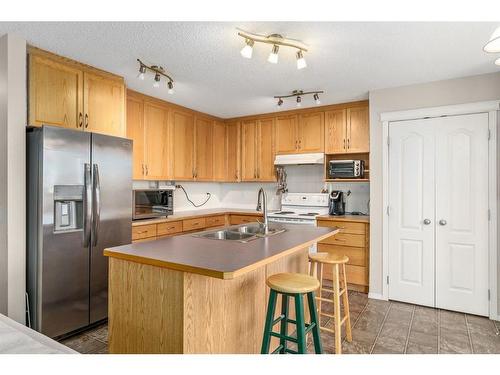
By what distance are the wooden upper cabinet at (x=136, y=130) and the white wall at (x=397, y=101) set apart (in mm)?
2701

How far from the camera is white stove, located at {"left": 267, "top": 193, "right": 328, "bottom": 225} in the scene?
4.15 meters

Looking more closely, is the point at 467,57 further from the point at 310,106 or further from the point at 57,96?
the point at 57,96

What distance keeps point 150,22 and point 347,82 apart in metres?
2.11

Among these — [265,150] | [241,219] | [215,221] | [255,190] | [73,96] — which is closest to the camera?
[73,96]

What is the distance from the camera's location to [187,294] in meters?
1.59

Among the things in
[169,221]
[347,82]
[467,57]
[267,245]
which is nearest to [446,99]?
[467,57]

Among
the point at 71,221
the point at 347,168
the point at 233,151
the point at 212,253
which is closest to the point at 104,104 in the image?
the point at 71,221

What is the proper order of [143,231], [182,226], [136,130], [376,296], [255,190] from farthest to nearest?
[255,190]
[182,226]
[136,130]
[376,296]
[143,231]

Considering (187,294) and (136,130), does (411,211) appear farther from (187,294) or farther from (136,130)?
(136,130)

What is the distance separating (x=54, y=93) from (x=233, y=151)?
286 cm

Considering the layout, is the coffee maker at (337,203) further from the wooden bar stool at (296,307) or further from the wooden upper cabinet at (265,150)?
the wooden bar stool at (296,307)

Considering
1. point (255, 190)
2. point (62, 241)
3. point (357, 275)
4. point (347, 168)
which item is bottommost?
point (357, 275)

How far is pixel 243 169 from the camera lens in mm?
5016

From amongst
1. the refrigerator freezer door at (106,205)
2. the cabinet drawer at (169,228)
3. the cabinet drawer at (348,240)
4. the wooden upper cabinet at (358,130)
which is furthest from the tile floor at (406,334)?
the wooden upper cabinet at (358,130)
